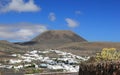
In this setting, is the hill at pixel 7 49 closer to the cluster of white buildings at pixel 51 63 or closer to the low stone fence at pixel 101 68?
the cluster of white buildings at pixel 51 63

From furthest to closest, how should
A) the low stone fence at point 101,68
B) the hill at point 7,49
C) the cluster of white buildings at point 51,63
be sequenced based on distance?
the hill at point 7,49
the cluster of white buildings at point 51,63
the low stone fence at point 101,68

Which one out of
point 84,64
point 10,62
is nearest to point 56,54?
point 10,62

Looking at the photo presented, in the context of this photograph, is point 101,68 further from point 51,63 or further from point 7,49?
point 7,49

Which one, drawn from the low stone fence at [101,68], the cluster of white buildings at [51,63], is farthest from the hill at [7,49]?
the low stone fence at [101,68]

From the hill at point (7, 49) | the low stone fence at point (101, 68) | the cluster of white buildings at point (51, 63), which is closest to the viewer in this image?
the low stone fence at point (101, 68)

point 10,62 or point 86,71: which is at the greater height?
point 10,62

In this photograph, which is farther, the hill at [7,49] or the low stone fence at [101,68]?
the hill at [7,49]

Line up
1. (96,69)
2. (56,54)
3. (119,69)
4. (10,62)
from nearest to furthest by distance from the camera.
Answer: (119,69), (96,69), (10,62), (56,54)

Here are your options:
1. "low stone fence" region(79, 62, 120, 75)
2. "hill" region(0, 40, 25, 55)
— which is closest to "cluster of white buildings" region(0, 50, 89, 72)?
"hill" region(0, 40, 25, 55)

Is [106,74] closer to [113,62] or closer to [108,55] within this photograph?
[113,62]

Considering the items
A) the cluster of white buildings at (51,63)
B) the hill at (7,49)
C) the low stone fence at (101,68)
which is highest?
the hill at (7,49)

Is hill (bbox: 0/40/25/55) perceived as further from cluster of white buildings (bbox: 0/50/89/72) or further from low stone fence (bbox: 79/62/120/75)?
low stone fence (bbox: 79/62/120/75)
